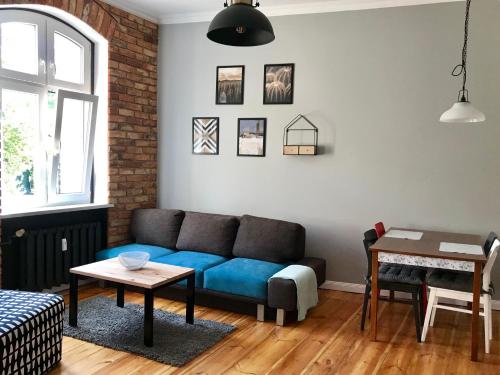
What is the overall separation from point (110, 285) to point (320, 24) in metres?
3.40

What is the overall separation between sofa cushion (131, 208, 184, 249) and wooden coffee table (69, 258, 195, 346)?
1090mm

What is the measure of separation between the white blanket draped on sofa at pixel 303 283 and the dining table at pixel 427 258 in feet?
1.92

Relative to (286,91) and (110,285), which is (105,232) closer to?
(110,285)

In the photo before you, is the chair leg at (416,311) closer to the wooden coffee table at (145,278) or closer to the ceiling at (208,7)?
the wooden coffee table at (145,278)

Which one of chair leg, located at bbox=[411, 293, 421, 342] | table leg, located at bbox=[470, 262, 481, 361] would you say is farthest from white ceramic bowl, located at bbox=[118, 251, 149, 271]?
table leg, located at bbox=[470, 262, 481, 361]

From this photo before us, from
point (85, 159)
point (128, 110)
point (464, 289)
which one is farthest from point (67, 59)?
point (464, 289)

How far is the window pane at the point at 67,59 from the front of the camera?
4.55 meters

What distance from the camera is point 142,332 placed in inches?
140

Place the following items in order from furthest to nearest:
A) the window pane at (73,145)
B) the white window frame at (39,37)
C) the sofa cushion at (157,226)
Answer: the sofa cushion at (157,226) → the window pane at (73,145) → the white window frame at (39,37)

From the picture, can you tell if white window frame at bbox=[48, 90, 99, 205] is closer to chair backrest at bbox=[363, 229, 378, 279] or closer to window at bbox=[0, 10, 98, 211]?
window at bbox=[0, 10, 98, 211]

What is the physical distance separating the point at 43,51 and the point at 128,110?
1071mm

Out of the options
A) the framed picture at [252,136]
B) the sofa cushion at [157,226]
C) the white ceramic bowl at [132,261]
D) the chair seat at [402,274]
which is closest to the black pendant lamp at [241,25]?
the white ceramic bowl at [132,261]

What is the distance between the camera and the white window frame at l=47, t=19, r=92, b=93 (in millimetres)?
4414

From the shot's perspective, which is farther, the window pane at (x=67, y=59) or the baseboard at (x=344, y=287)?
the baseboard at (x=344, y=287)
